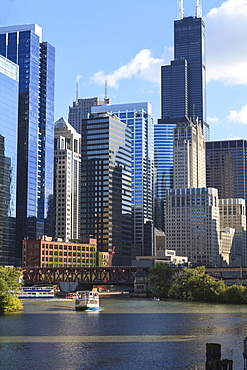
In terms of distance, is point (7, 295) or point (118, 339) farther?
point (7, 295)

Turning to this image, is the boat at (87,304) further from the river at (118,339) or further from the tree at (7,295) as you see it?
the tree at (7,295)

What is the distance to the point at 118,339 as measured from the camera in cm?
10569

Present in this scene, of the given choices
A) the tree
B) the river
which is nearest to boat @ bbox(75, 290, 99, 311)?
the river

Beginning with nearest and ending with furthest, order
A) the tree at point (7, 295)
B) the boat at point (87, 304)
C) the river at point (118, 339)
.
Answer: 1. the river at point (118, 339)
2. the tree at point (7, 295)
3. the boat at point (87, 304)

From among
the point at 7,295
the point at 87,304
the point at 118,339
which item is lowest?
the point at 118,339

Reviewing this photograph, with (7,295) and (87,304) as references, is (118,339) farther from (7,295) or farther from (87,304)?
(87,304)

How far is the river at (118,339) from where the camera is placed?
83.6 m

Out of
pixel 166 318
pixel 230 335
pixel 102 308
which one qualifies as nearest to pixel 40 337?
pixel 230 335

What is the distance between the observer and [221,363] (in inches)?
2285

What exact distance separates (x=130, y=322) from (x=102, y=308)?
48.1m

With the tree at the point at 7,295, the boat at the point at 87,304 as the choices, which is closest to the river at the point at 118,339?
the tree at the point at 7,295

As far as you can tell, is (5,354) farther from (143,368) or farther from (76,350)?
(143,368)

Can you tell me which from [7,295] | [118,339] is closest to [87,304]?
[7,295]

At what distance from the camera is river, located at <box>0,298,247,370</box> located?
83.6m
